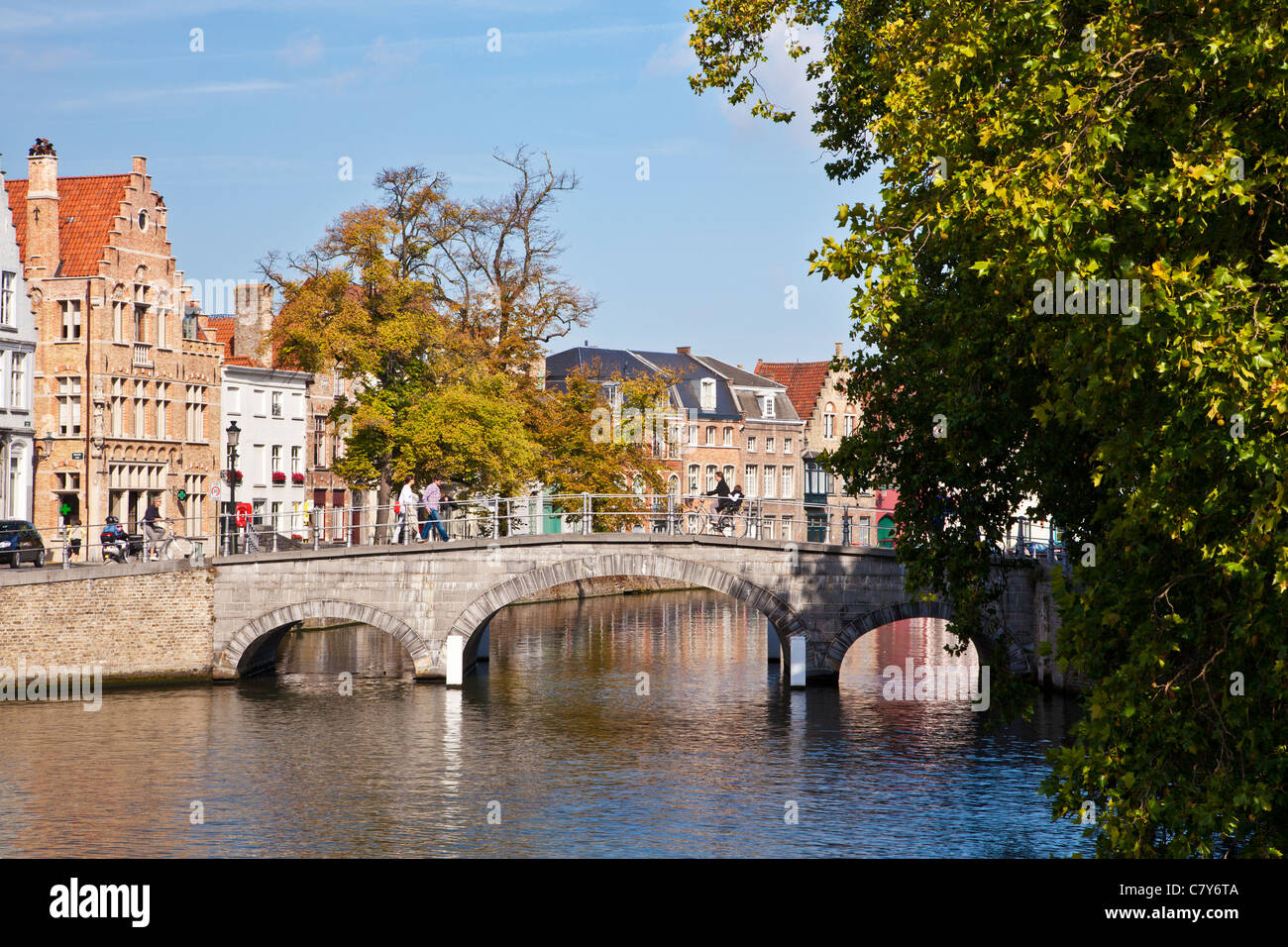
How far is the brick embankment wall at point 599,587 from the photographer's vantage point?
61125 millimetres

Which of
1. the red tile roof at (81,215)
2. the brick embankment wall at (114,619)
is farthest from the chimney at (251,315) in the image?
the brick embankment wall at (114,619)

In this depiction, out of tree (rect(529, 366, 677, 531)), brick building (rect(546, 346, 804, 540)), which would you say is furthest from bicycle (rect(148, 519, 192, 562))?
brick building (rect(546, 346, 804, 540))

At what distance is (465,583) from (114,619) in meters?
7.70

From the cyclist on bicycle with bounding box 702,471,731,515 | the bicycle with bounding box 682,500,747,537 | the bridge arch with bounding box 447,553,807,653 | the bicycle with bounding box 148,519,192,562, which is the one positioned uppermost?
the cyclist on bicycle with bounding box 702,471,731,515

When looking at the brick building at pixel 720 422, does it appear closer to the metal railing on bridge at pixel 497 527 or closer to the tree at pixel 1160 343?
the metal railing on bridge at pixel 497 527

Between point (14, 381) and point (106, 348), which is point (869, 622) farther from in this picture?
point (14, 381)

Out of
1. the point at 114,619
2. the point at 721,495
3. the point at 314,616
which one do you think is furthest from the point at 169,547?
the point at 721,495

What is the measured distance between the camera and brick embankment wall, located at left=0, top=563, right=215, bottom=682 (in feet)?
111

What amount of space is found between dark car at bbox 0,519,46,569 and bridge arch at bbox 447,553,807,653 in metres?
10.4

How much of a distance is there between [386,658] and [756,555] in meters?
12.2

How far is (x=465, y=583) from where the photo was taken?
116 ft

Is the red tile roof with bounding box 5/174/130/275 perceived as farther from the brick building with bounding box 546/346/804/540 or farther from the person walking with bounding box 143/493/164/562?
the brick building with bounding box 546/346/804/540
